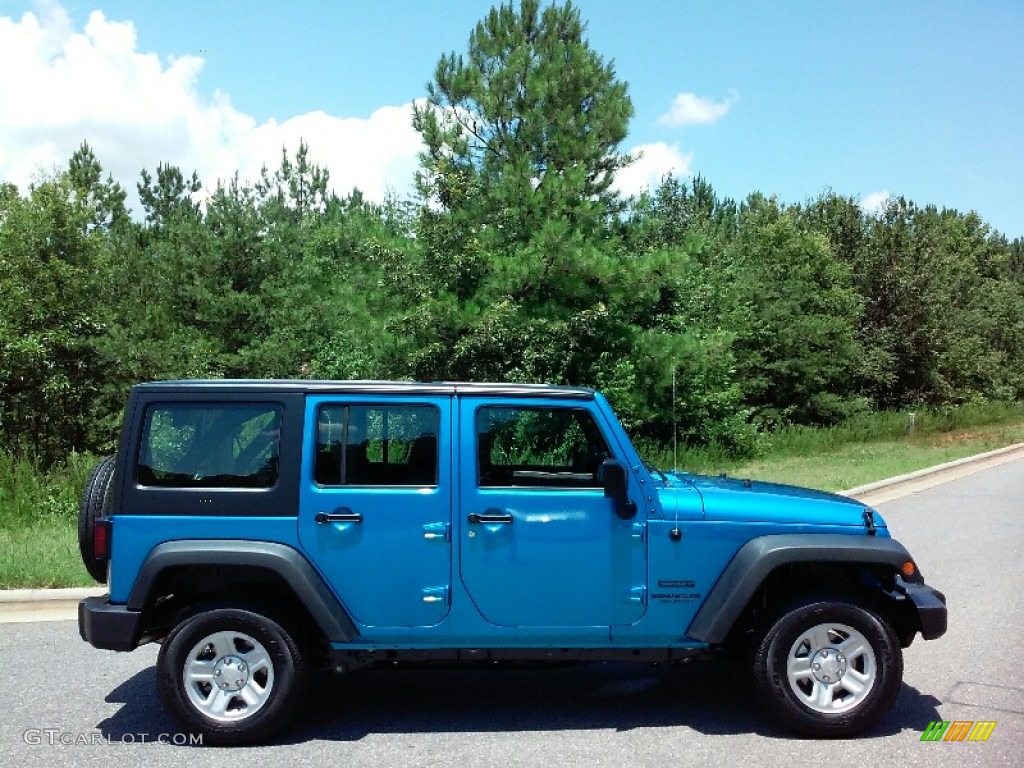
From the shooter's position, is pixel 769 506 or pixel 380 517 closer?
pixel 380 517

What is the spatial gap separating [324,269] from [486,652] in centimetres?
2763

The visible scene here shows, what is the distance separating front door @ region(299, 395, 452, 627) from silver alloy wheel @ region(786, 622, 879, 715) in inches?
73.1

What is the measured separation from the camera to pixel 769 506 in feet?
16.4

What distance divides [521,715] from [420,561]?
46.4 inches

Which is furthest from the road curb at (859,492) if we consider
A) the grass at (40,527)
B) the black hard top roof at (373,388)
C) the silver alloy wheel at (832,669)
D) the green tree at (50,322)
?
the green tree at (50,322)

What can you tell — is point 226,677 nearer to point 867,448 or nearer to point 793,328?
point 867,448

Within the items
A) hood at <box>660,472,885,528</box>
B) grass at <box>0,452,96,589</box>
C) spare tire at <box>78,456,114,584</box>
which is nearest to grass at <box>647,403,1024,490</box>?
hood at <box>660,472,885,528</box>

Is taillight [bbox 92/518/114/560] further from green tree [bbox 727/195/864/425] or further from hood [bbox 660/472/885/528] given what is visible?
green tree [bbox 727/195/864/425]

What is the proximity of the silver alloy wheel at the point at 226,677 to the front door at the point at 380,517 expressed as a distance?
0.56 m

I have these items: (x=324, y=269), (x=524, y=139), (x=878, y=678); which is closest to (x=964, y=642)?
(x=878, y=678)

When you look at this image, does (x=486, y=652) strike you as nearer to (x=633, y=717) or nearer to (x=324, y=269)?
(x=633, y=717)

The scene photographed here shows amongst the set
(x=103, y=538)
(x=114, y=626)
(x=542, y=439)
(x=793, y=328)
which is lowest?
(x=114, y=626)

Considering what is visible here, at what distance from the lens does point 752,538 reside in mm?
4910

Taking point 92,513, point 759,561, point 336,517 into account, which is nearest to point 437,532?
point 336,517
